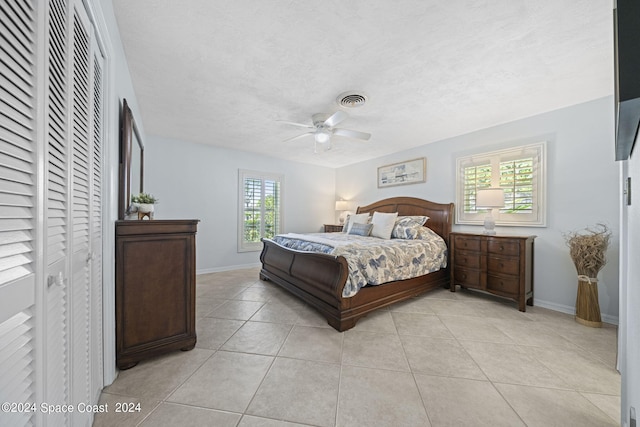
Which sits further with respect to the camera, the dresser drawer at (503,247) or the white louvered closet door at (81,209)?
the dresser drawer at (503,247)

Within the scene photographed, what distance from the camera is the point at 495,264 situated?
2988 mm

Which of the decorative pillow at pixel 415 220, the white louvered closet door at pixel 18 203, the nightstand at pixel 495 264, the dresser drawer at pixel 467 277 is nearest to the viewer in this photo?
the white louvered closet door at pixel 18 203

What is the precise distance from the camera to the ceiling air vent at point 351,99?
2.50 m

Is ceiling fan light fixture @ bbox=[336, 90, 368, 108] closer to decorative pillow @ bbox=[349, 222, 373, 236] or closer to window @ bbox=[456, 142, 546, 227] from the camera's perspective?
decorative pillow @ bbox=[349, 222, 373, 236]

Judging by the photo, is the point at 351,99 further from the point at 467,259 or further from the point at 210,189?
the point at 210,189

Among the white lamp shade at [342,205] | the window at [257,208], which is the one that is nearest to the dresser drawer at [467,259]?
the white lamp shade at [342,205]

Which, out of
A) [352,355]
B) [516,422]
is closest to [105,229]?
[352,355]

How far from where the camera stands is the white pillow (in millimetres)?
3774

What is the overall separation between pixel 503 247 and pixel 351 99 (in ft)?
8.43

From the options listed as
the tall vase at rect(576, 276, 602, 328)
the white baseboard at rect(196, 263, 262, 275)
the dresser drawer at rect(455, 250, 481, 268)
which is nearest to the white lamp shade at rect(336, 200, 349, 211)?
the white baseboard at rect(196, 263, 262, 275)

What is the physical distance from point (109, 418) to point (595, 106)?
4.96 m

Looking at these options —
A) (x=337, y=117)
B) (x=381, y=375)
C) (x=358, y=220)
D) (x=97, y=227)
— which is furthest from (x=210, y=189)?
(x=381, y=375)

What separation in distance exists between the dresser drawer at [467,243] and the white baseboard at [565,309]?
0.94m

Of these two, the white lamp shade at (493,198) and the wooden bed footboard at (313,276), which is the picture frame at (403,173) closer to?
the white lamp shade at (493,198)
